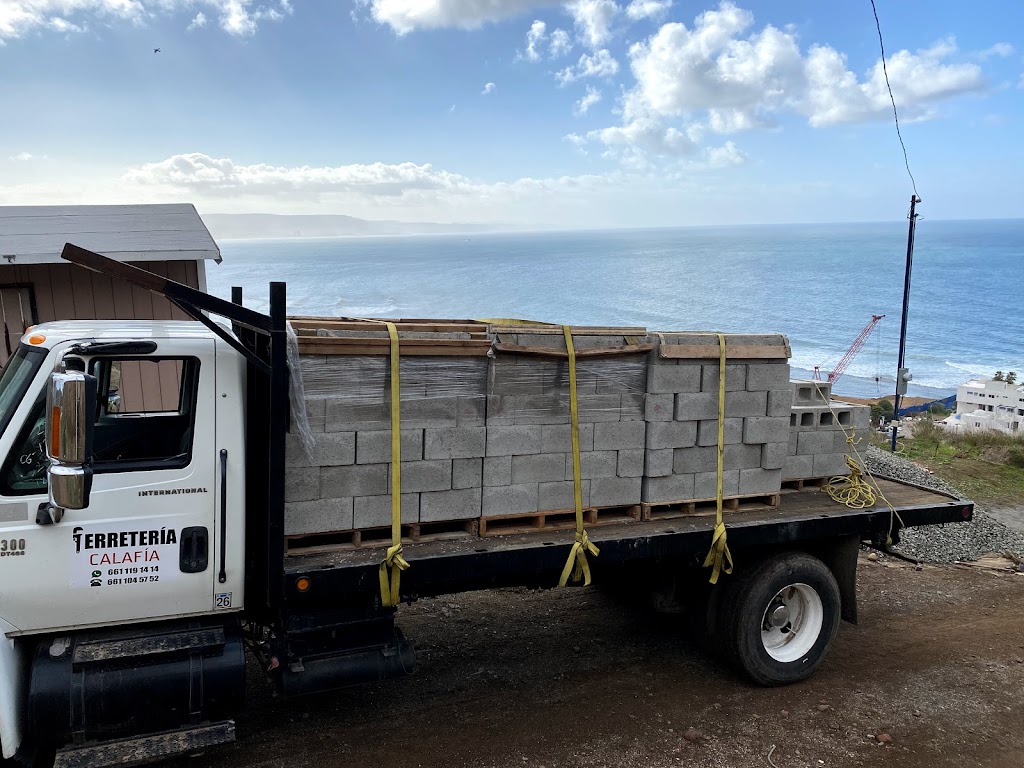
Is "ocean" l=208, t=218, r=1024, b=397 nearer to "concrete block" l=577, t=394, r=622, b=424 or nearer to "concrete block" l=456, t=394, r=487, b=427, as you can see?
"concrete block" l=577, t=394, r=622, b=424

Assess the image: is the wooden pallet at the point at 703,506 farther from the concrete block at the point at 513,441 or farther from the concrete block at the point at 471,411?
the concrete block at the point at 471,411

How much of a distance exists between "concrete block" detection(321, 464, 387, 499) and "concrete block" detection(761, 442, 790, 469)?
274 centimetres

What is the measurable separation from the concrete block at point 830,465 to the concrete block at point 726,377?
1094 millimetres

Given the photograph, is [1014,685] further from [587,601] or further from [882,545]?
[587,601]

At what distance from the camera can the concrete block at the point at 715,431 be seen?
5.57 meters

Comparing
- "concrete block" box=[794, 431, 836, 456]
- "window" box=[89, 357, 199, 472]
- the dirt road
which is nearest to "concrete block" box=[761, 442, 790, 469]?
"concrete block" box=[794, 431, 836, 456]

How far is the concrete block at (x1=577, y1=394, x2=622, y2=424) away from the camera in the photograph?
5.22 m

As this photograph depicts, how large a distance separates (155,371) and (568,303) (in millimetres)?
82762

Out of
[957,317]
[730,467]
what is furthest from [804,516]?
[957,317]

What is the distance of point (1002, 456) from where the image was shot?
15.0 metres

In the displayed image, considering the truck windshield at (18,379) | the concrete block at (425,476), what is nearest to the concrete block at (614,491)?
the concrete block at (425,476)

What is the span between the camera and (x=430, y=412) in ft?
15.8

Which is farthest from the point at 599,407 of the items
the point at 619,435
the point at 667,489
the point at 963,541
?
the point at 963,541

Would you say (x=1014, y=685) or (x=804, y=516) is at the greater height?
(x=804, y=516)
